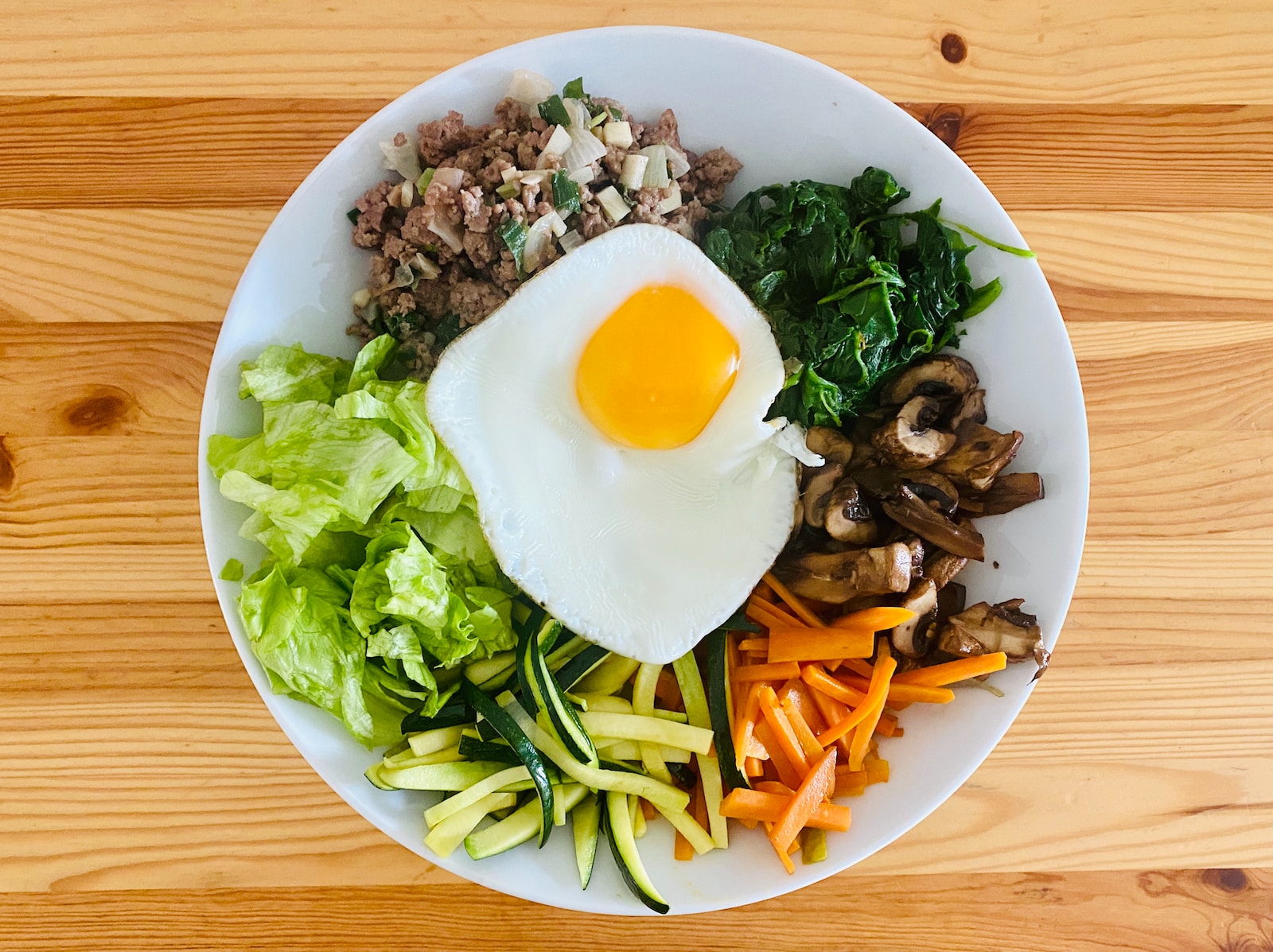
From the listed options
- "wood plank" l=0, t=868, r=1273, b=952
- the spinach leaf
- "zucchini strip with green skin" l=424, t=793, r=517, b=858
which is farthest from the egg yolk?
"wood plank" l=0, t=868, r=1273, b=952

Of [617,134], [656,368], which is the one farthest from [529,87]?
[656,368]

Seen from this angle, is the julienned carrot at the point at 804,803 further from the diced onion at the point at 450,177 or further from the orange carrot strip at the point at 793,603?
the diced onion at the point at 450,177

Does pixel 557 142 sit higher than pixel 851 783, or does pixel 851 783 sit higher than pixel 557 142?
pixel 557 142

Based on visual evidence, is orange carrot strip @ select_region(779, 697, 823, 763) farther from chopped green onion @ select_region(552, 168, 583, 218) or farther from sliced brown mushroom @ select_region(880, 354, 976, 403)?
chopped green onion @ select_region(552, 168, 583, 218)

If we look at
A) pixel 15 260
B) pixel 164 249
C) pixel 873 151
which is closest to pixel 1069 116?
pixel 873 151

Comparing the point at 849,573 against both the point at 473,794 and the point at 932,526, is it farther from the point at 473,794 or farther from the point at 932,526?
the point at 473,794
